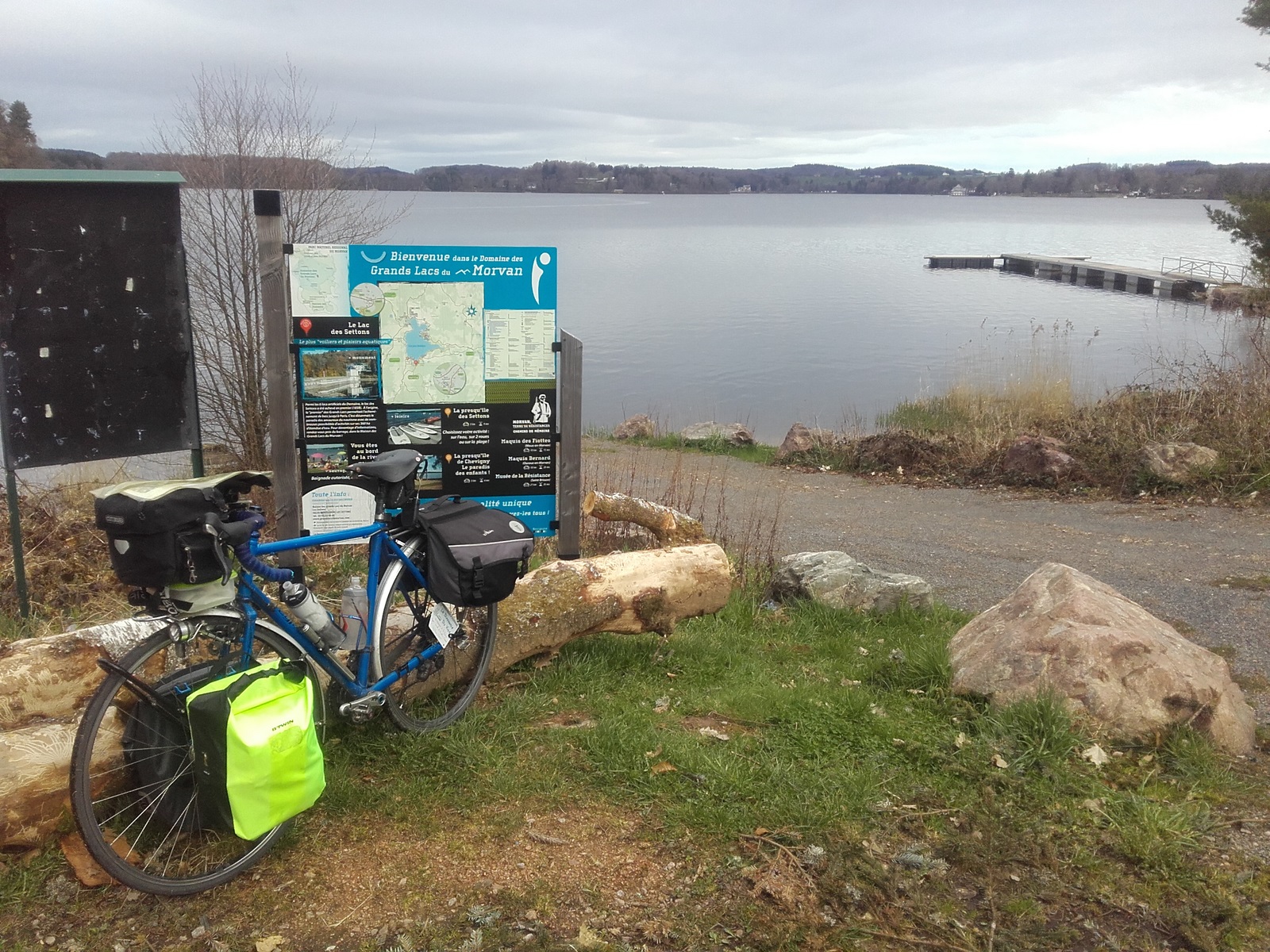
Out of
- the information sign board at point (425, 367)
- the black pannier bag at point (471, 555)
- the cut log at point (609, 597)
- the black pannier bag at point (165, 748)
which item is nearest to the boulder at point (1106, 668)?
the cut log at point (609, 597)

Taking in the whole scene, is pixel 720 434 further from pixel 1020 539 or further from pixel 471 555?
pixel 471 555

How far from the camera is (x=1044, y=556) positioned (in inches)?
348

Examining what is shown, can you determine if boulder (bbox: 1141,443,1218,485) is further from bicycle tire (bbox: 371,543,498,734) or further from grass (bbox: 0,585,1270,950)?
bicycle tire (bbox: 371,543,498,734)

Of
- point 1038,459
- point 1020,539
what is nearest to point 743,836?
point 1020,539

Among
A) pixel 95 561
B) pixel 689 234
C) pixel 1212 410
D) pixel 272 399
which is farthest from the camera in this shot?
pixel 689 234

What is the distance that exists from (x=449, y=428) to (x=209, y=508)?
2334mm

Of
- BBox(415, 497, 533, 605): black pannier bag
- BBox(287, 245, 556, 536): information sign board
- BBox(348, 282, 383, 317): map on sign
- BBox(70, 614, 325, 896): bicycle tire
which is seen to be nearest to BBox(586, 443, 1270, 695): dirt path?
BBox(287, 245, 556, 536): information sign board

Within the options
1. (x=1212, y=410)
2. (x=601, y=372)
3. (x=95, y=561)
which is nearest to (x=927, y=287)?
(x=601, y=372)

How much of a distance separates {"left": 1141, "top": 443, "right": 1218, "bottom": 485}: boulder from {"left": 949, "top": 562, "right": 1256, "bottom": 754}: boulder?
22.8 ft

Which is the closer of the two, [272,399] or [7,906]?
Result: [7,906]

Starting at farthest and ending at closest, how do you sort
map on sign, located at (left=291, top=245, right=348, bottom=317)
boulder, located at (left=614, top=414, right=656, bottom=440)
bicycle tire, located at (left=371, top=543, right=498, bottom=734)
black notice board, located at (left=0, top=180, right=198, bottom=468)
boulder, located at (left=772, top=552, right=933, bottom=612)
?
boulder, located at (left=614, top=414, right=656, bottom=440) < boulder, located at (left=772, top=552, right=933, bottom=612) < map on sign, located at (left=291, top=245, right=348, bottom=317) < black notice board, located at (left=0, top=180, right=198, bottom=468) < bicycle tire, located at (left=371, top=543, right=498, bottom=734)

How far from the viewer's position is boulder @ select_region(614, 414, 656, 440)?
1914 centimetres

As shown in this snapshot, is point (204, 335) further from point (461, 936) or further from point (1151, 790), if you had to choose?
point (1151, 790)

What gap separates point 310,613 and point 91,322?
252cm
